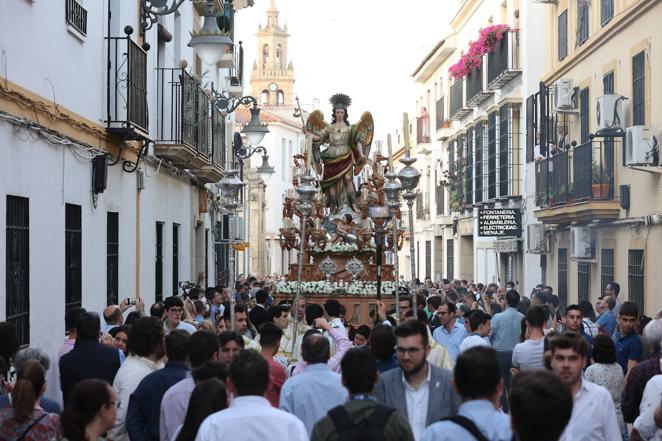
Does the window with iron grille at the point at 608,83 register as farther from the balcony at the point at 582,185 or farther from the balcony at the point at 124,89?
the balcony at the point at 124,89

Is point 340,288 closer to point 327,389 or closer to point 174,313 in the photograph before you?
point 174,313

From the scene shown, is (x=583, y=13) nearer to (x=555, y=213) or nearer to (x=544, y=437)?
(x=555, y=213)

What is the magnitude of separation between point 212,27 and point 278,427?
31.3 feet

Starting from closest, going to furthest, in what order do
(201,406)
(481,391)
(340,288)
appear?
(481,391) < (201,406) < (340,288)

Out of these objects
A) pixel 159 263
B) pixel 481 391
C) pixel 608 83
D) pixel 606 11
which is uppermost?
pixel 606 11

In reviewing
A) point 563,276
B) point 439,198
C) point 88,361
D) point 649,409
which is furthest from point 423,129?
point 649,409

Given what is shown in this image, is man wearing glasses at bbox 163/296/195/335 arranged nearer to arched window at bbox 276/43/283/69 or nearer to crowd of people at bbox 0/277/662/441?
crowd of people at bbox 0/277/662/441

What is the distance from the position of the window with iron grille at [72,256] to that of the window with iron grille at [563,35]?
47.7 ft

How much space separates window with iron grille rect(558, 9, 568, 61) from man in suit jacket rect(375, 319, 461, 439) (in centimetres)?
2034

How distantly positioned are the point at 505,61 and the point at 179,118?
1357 cm

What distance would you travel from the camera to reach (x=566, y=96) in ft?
81.4

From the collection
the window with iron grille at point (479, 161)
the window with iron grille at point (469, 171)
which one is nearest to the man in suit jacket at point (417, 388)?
the window with iron grille at point (479, 161)

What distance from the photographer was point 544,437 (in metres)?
4.61

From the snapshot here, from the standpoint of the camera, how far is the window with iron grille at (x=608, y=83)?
72.9 ft
